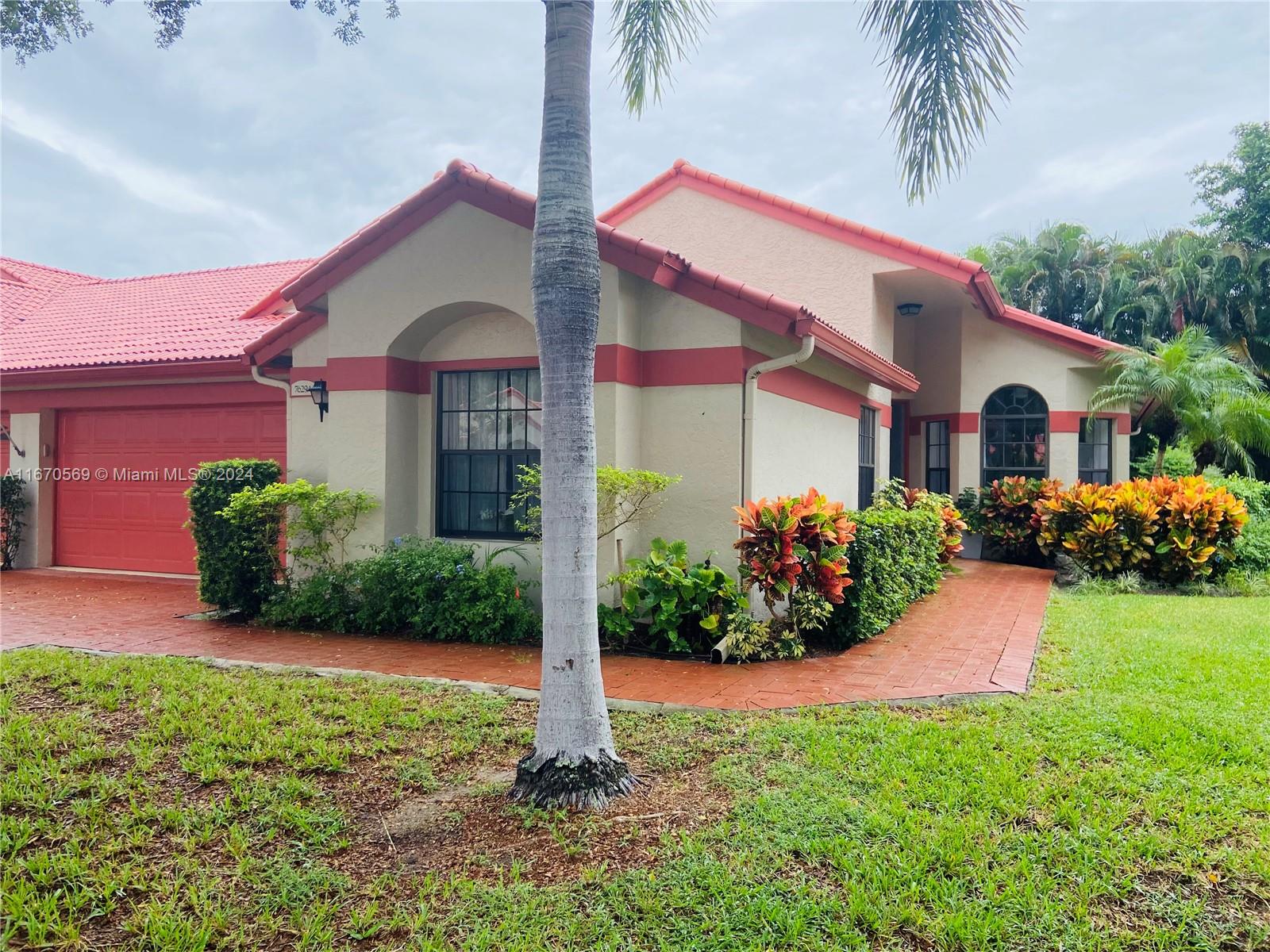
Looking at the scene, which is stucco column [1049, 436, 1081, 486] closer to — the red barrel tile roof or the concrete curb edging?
the concrete curb edging

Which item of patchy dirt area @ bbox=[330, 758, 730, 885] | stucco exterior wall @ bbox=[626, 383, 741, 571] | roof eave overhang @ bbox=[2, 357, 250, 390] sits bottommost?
patchy dirt area @ bbox=[330, 758, 730, 885]

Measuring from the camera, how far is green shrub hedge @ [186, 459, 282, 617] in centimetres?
864

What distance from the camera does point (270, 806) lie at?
159 inches

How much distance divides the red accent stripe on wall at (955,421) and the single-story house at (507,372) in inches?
1.9

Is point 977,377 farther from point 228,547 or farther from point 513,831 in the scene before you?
point 513,831

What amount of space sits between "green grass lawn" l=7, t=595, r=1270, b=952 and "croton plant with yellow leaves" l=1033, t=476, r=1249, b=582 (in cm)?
606

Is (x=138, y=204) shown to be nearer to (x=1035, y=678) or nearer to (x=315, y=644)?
(x=315, y=644)

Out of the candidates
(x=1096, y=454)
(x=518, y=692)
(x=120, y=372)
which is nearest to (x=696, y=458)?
(x=518, y=692)

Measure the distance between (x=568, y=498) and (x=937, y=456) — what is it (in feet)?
43.5

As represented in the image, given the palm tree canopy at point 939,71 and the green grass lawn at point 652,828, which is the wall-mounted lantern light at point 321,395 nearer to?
the green grass lawn at point 652,828

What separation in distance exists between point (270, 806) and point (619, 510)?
4282mm

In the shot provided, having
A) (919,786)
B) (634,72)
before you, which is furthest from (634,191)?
(919,786)

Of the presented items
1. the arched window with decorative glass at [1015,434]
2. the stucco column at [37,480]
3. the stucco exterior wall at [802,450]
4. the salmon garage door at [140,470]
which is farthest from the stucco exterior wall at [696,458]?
the stucco column at [37,480]

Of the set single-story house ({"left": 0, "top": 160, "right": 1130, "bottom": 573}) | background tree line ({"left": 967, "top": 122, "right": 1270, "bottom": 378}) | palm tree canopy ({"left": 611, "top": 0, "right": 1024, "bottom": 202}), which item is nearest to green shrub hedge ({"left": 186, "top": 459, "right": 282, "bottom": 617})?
single-story house ({"left": 0, "top": 160, "right": 1130, "bottom": 573})
